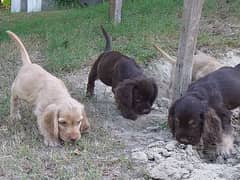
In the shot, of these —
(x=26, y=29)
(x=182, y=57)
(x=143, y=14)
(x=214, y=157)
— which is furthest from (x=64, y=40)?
(x=214, y=157)

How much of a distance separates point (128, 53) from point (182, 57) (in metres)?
2.95

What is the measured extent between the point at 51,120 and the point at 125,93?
1.07 meters

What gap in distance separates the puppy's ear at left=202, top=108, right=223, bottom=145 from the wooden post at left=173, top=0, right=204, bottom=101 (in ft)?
2.51

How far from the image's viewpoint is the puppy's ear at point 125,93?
641 cm

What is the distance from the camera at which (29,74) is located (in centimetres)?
654

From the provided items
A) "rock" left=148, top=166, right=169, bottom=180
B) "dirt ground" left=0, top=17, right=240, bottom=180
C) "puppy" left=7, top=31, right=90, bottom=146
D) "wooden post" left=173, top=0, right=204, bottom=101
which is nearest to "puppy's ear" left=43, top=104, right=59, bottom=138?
"puppy" left=7, top=31, right=90, bottom=146

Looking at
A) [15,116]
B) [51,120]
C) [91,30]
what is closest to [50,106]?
[51,120]

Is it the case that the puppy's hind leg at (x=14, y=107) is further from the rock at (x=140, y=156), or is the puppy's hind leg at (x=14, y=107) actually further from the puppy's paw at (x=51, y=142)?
the rock at (x=140, y=156)

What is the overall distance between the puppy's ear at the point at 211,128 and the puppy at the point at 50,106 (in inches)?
45.8

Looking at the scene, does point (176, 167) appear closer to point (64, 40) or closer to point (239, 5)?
point (64, 40)

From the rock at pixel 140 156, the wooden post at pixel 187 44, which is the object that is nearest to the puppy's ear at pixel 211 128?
the rock at pixel 140 156

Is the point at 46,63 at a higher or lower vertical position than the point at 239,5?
lower

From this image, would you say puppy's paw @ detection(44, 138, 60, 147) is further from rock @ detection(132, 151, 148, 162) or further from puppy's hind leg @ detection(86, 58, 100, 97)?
puppy's hind leg @ detection(86, 58, 100, 97)

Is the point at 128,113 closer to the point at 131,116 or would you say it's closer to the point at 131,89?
the point at 131,116
